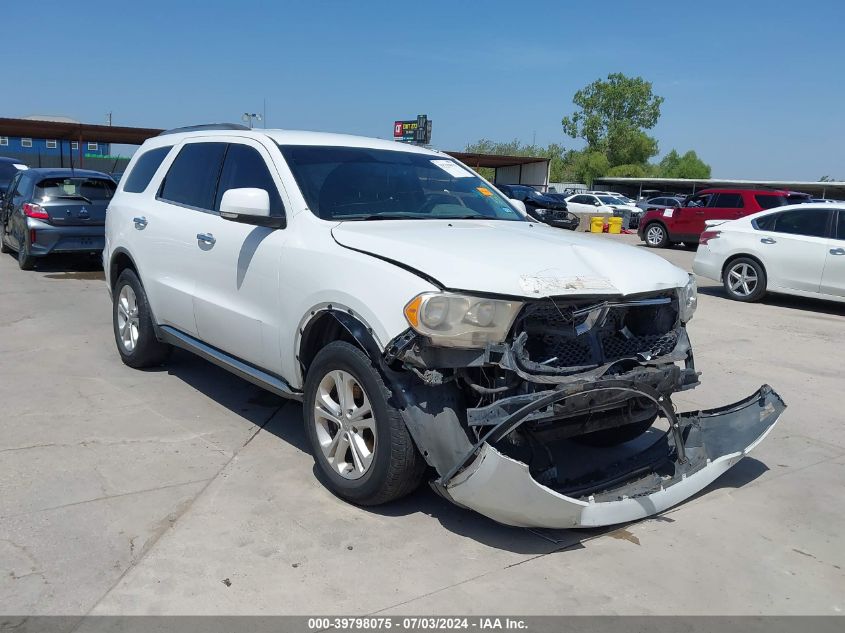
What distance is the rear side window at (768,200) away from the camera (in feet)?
63.9

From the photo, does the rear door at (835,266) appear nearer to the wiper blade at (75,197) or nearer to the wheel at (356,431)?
the wheel at (356,431)

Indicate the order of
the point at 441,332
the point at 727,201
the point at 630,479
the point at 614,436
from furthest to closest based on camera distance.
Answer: the point at 727,201, the point at 614,436, the point at 630,479, the point at 441,332

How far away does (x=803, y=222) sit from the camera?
1126 cm

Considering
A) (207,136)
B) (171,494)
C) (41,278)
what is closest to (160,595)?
(171,494)

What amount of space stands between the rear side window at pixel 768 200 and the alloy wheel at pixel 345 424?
1822cm

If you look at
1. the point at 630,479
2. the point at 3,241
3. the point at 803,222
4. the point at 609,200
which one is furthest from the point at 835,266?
the point at 609,200

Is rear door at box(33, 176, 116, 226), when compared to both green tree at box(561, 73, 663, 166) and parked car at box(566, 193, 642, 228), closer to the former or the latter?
parked car at box(566, 193, 642, 228)

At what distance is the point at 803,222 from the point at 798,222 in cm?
8

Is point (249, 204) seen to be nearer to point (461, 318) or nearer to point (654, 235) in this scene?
point (461, 318)

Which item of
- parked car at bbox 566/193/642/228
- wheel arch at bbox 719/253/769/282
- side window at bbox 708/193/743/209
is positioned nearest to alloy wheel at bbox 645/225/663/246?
side window at bbox 708/193/743/209

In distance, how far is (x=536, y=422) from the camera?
11.7ft

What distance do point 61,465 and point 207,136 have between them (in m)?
2.46

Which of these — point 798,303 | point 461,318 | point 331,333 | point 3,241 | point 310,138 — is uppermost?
point 310,138

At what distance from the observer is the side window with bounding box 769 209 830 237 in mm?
11031
